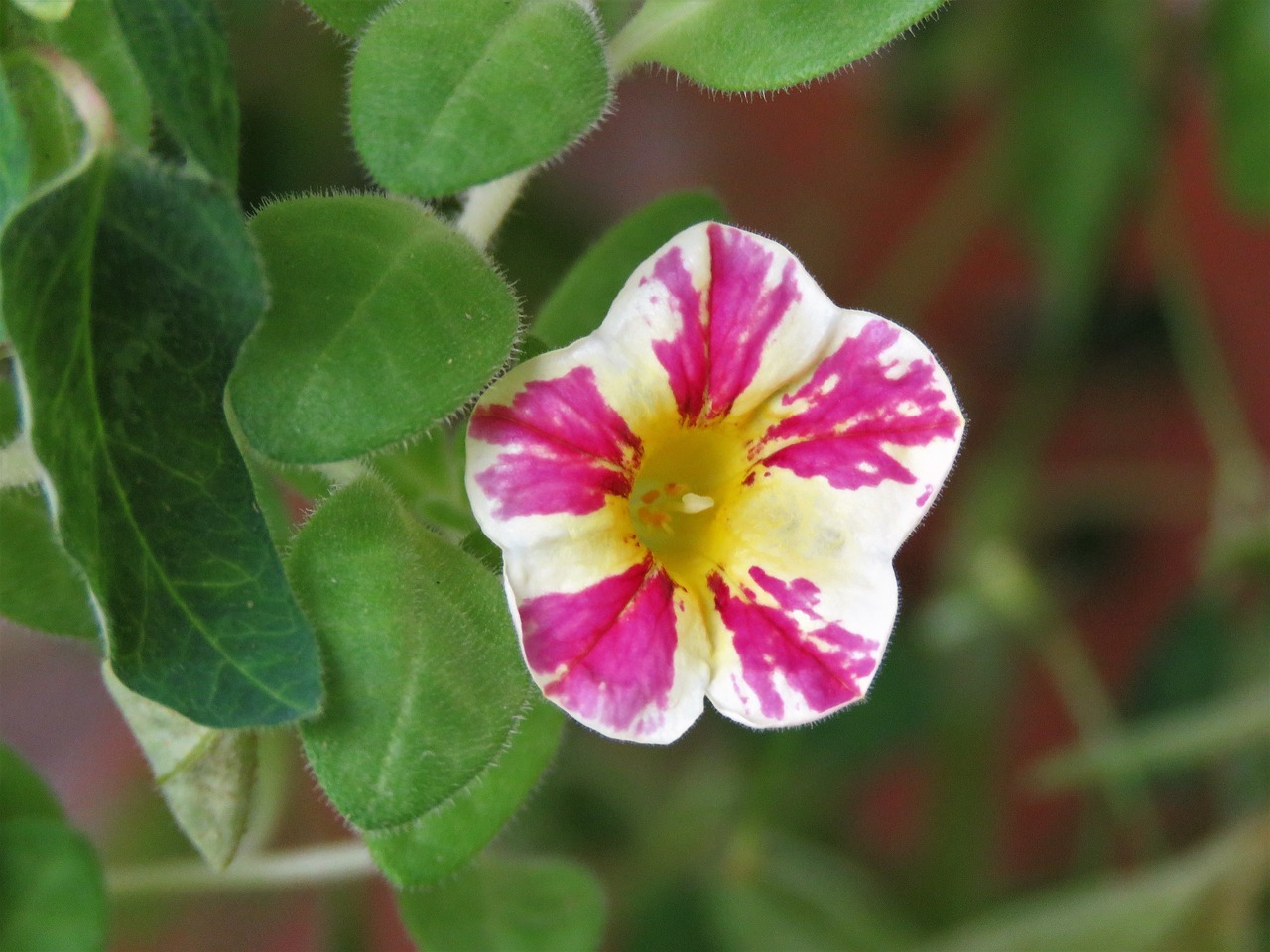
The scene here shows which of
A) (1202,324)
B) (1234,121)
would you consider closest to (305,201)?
(1234,121)

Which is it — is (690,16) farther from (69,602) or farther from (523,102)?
(69,602)

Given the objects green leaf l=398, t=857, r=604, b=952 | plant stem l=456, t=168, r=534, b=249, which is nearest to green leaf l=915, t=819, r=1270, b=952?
green leaf l=398, t=857, r=604, b=952

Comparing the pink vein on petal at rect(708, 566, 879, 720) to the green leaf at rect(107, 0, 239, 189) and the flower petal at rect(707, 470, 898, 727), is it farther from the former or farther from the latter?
the green leaf at rect(107, 0, 239, 189)

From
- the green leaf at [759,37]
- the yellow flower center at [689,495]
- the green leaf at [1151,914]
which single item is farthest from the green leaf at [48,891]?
the green leaf at [1151,914]

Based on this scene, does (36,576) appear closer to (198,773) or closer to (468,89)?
(198,773)

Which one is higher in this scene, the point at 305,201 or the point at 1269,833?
the point at 305,201
